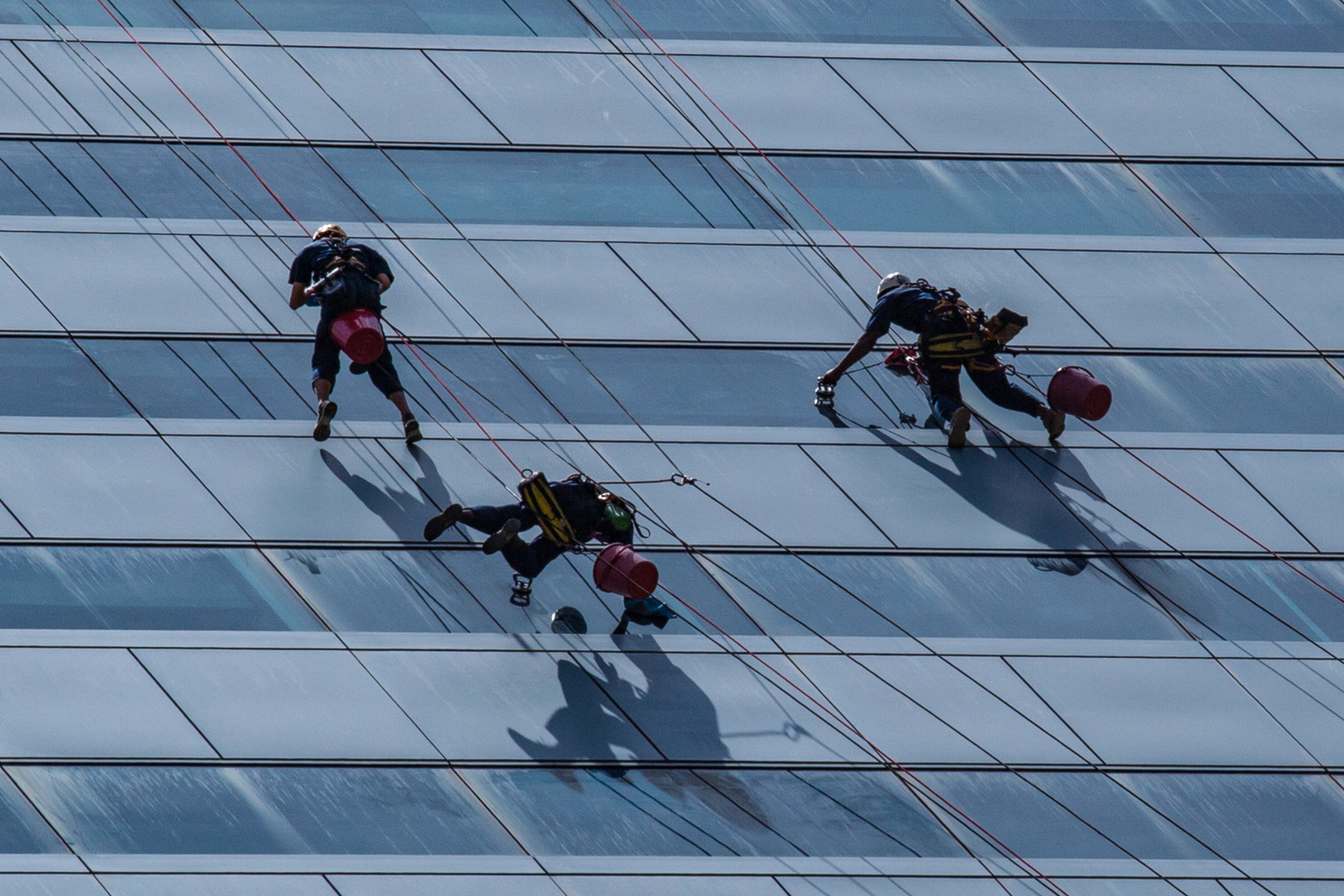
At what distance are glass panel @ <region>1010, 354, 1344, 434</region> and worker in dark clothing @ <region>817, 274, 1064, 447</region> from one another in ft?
1.38

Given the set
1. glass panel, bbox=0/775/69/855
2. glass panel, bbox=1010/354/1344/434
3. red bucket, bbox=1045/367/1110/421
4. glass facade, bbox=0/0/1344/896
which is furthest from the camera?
glass panel, bbox=1010/354/1344/434

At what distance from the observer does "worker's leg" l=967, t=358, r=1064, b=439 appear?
1134 cm

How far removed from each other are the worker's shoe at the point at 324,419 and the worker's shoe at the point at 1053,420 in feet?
15.6

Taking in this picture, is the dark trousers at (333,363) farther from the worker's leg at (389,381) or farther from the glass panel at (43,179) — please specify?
the glass panel at (43,179)

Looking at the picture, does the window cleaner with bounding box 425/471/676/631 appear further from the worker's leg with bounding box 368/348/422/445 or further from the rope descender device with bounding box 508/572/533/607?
the worker's leg with bounding box 368/348/422/445

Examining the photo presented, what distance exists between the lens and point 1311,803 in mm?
9922

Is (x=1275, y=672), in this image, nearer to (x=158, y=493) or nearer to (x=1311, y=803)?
(x=1311, y=803)

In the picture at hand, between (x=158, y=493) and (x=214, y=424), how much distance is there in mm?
648

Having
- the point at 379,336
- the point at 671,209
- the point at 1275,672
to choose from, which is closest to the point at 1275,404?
the point at 1275,672

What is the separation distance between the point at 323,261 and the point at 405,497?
1.63 metres

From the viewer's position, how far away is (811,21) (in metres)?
13.5

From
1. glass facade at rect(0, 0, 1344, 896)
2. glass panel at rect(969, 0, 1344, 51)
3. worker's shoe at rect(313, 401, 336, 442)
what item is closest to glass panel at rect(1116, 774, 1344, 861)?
glass facade at rect(0, 0, 1344, 896)

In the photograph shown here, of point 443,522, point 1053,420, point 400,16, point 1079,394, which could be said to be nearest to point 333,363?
point 443,522

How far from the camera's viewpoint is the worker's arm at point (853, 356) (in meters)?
11.5
